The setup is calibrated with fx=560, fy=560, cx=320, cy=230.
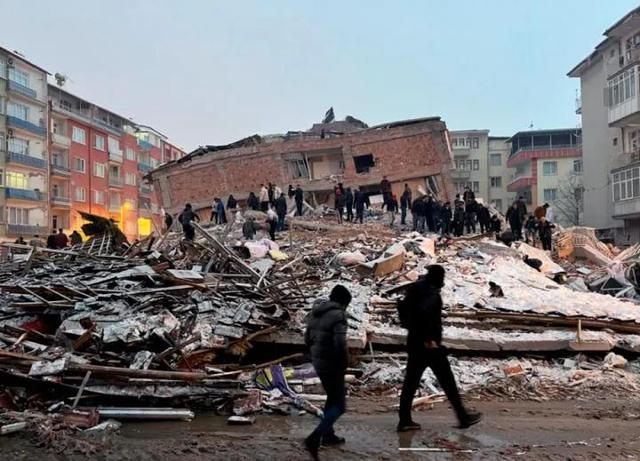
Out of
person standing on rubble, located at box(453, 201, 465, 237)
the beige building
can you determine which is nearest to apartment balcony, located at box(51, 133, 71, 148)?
person standing on rubble, located at box(453, 201, 465, 237)

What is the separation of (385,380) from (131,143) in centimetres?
6261

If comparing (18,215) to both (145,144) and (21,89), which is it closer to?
(21,89)

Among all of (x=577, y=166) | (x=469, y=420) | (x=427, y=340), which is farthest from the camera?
(x=577, y=166)

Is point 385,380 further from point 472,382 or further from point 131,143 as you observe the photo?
point 131,143

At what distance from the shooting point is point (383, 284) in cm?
1238

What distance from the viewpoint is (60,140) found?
5162 cm

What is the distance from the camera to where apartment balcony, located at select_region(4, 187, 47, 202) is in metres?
44.6

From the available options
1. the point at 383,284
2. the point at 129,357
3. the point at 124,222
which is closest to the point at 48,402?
the point at 129,357

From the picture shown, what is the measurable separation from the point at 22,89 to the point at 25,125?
2941mm

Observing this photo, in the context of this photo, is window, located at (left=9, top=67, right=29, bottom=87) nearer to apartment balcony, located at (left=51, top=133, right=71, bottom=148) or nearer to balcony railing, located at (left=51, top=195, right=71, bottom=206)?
apartment balcony, located at (left=51, top=133, right=71, bottom=148)

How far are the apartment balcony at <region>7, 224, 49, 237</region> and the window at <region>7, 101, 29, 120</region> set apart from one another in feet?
29.8

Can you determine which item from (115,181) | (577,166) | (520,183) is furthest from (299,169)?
(577,166)

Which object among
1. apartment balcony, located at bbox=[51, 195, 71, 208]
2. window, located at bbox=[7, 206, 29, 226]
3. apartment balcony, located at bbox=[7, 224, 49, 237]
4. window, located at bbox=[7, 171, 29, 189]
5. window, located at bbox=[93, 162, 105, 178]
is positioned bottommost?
apartment balcony, located at bbox=[7, 224, 49, 237]

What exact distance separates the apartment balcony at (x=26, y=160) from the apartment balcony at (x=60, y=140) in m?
2.99
